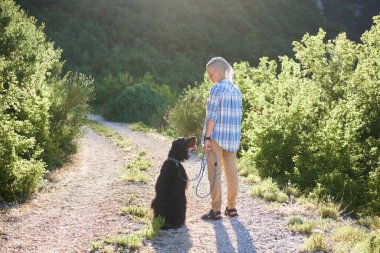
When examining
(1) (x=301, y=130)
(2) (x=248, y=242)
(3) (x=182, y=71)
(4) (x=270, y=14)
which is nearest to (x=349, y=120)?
(1) (x=301, y=130)

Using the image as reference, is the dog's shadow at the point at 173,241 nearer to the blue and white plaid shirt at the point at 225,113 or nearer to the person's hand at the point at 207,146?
the person's hand at the point at 207,146

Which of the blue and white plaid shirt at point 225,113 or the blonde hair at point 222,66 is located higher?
the blonde hair at point 222,66

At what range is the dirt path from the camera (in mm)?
5234

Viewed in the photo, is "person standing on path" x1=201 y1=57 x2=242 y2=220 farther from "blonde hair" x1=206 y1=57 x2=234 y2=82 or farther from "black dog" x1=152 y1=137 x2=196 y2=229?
"black dog" x1=152 y1=137 x2=196 y2=229

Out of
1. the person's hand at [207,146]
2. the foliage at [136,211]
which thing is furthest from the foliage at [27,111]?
the person's hand at [207,146]

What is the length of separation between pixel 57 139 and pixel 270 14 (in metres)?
60.7

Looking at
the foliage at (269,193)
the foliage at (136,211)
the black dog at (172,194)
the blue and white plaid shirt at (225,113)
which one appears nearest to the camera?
the blue and white plaid shirt at (225,113)

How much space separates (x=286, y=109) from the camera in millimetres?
9625

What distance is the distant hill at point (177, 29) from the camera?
5088cm

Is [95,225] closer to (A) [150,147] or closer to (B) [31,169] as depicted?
(B) [31,169]

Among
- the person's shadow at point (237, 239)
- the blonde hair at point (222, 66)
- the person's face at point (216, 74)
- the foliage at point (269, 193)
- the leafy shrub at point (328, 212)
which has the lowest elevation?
the person's shadow at point (237, 239)

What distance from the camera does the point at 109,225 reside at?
19.6ft

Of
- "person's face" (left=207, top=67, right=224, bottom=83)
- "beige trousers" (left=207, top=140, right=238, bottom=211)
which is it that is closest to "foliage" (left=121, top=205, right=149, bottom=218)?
"beige trousers" (left=207, top=140, right=238, bottom=211)

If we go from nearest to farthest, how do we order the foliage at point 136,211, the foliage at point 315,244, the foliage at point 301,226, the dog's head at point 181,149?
the foliage at point 315,244 → the foliage at point 301,226 → the dog's head at point 181,149 → the foliage at point 136,211
